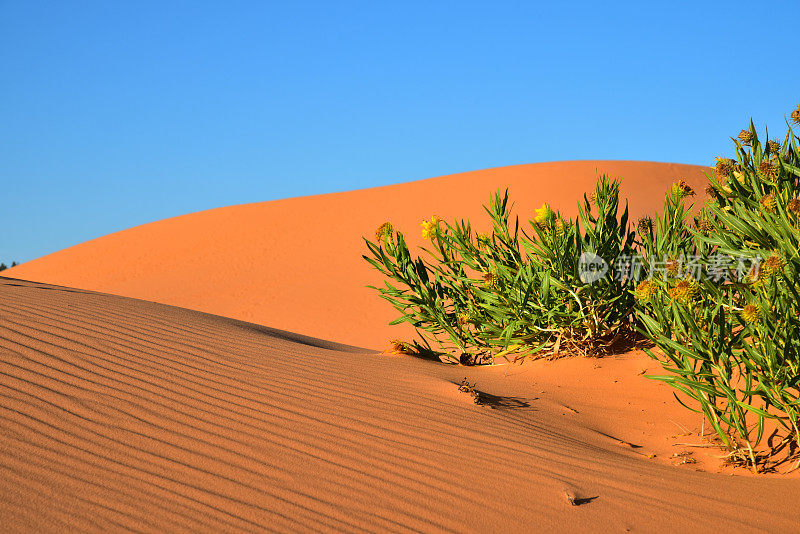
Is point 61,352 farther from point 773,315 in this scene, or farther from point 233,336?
point 773,315

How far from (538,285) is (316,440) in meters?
2.50

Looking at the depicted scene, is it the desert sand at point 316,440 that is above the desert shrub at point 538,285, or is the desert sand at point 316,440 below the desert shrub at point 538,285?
below

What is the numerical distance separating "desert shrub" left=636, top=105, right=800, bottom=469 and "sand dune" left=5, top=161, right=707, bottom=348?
1269cm

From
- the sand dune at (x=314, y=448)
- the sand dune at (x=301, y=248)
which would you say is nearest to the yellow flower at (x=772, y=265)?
the sand dune at (x=314, y=448)

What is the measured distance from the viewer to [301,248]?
27.1m

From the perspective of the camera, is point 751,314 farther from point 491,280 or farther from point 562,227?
point 491,280

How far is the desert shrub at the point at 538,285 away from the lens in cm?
532

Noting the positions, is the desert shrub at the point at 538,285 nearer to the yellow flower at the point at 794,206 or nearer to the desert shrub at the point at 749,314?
the desert shrub at the point at 749,314

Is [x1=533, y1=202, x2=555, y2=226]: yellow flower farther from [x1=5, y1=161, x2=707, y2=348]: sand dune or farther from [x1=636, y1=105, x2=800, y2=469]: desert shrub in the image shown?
Result: [x1=5, y1=161, x2=707, y2=348]: sand dune

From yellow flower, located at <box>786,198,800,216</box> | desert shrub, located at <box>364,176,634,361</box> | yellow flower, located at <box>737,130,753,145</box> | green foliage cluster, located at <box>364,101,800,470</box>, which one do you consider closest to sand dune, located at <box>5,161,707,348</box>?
desert shrub, located at <box>364,176,634,361</box>

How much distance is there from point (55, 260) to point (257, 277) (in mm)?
12038

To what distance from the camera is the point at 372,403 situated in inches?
164

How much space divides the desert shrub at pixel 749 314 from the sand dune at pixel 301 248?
12692 mm

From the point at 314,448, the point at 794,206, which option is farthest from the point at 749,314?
the point at 314,448
